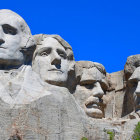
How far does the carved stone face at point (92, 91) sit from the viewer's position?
1662 centimetres

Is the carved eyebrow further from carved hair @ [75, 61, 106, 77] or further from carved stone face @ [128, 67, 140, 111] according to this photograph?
carved stone face @ [128, 67, 140, 111]

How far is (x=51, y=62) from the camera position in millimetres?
16094

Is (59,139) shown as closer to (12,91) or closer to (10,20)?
(12,91)

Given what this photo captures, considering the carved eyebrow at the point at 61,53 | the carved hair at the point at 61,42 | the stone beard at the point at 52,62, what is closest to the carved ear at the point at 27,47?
the stone beard at the point at 52,62

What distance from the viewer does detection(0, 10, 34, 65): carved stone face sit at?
47.9ft

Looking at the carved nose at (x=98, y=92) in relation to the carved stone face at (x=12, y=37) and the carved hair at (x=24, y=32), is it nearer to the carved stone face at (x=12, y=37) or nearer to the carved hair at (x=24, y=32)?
the carved hair at (x=24, y=32)

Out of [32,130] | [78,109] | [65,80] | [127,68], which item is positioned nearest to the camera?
[32,130]

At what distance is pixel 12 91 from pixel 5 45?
990 millimetres

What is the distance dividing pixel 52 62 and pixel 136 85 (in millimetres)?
2048

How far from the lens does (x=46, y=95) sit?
14258 mm

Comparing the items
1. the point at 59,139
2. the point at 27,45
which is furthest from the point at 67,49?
the point at 59,139

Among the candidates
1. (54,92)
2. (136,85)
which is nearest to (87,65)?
(136,85)

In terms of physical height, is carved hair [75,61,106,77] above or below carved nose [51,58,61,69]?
above

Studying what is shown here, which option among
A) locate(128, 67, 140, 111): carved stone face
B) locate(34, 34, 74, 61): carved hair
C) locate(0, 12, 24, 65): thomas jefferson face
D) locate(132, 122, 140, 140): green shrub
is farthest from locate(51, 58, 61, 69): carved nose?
locate(132, 122, 140, 140): green shrub
